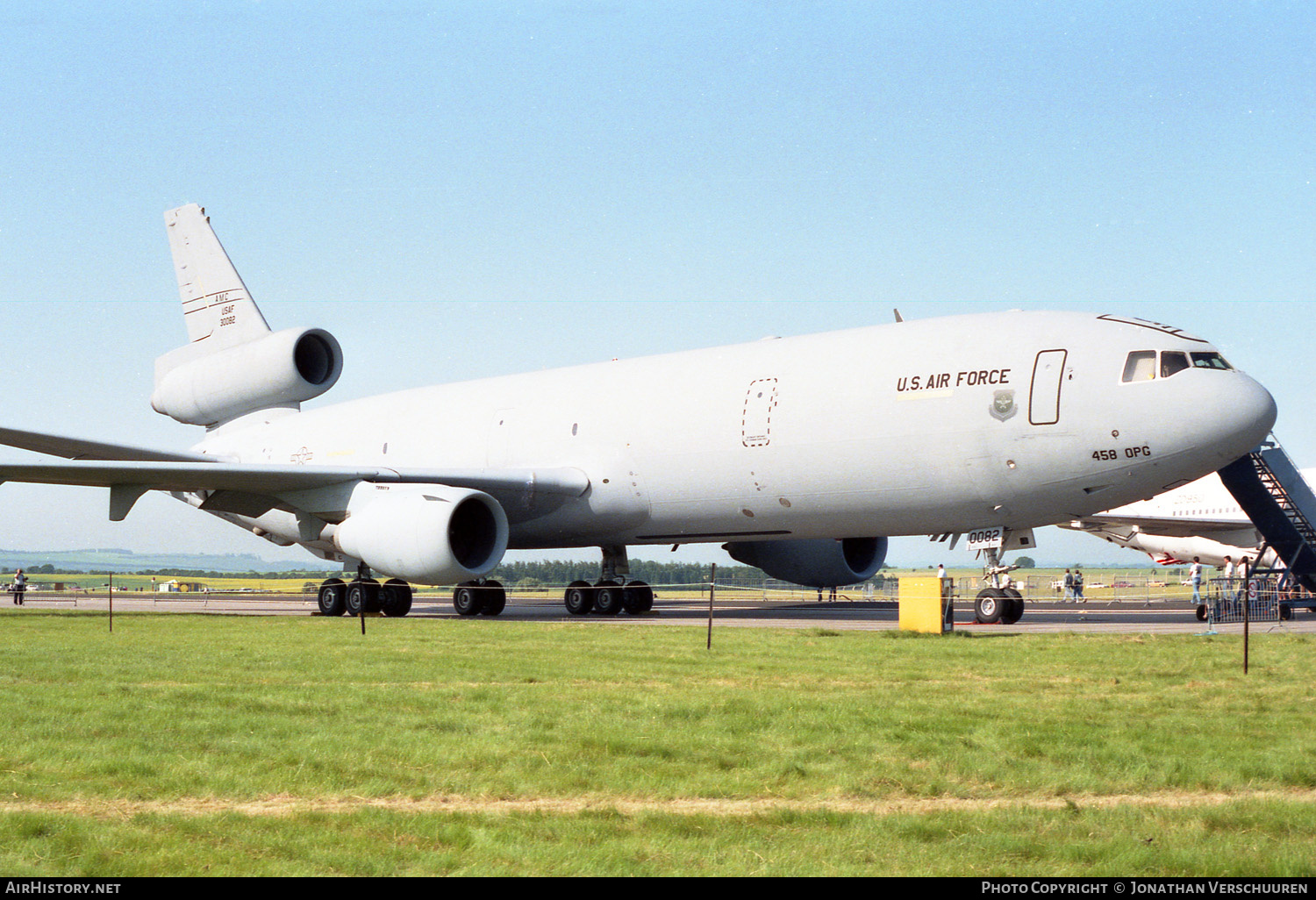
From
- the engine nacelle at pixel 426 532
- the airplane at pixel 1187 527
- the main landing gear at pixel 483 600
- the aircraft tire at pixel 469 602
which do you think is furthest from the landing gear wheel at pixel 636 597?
the airplane at pixel 1187 527

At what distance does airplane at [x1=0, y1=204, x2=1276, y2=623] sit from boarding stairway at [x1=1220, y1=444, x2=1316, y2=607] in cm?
618

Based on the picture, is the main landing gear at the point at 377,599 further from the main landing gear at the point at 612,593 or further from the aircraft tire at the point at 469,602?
the main landing gear at the point at 612,593

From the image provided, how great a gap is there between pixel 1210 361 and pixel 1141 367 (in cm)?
103

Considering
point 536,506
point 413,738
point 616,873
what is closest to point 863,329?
point 536,506

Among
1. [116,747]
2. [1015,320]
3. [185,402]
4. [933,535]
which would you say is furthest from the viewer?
[185,402]

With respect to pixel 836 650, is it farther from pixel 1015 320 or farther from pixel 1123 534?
pixel 1123 534

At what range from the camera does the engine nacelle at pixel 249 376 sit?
93.8ft

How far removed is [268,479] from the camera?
870 inches

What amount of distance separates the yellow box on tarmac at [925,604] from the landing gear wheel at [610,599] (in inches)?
308

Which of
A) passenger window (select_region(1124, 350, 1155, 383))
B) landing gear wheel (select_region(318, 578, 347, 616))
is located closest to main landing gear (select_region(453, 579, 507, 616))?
landing gear wheel (select_region(318, 578, 347, 616))

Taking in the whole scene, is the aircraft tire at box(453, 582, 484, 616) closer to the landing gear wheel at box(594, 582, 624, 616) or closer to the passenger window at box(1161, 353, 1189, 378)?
the landing gear wheel at box(594, 582, 624, 616)

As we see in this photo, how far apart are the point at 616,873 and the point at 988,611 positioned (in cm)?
1493

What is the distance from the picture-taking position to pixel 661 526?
73.6 ft

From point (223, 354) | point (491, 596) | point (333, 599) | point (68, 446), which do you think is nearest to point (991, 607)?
point (491, 596)
